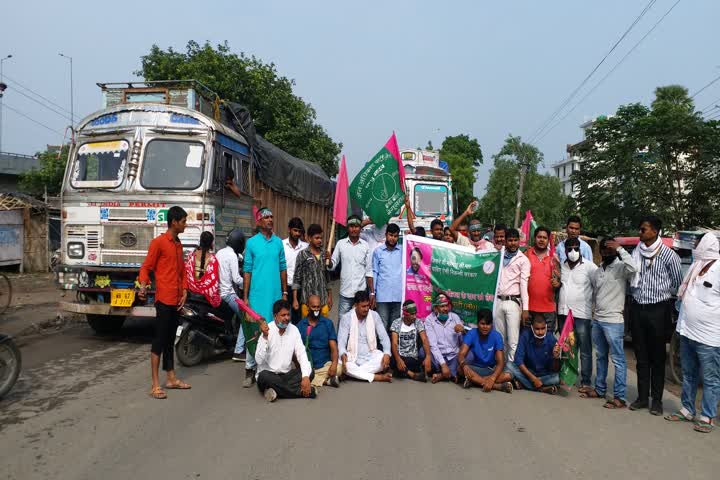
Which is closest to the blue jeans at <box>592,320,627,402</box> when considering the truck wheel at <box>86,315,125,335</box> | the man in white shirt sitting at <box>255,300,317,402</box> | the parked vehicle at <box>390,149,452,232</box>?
the man in white shirt sitting at <box>255,300,317,402</box>

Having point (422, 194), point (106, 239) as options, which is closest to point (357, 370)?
point (106, 239)

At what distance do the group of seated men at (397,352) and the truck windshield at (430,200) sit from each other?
8.82 m

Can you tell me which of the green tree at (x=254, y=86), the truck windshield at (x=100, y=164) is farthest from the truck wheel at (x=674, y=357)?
the green tree at (x=254, y=86)

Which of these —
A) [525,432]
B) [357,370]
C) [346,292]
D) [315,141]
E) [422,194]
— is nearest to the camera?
[525,432]

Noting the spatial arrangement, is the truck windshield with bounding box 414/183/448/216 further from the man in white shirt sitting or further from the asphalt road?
the man in white shirt sitting

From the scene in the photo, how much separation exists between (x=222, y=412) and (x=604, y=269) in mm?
3953

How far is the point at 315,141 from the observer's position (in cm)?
2630

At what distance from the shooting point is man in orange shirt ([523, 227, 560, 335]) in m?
6.19

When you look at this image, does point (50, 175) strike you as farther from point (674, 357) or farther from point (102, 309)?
point (674, 357)

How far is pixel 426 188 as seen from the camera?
15477 millimetres

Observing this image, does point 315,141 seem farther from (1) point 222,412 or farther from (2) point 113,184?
(1) point 222,412

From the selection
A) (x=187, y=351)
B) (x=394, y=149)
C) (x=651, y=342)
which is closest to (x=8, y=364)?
(x=187, y=351)

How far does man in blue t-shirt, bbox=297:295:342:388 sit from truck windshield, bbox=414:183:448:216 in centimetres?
946

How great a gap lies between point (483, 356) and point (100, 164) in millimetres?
5831
